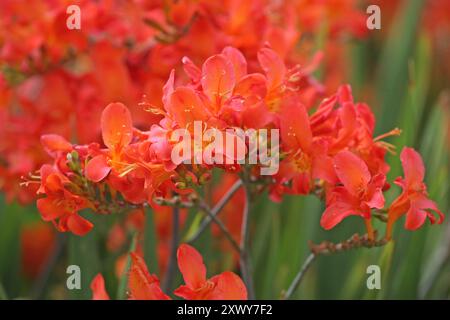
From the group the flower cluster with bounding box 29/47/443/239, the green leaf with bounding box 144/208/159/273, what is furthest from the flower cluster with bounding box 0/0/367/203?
the flower cluster with bounding box 29/47/443/239

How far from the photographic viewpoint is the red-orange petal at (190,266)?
2.45ft

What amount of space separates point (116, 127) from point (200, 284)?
0.49 ft

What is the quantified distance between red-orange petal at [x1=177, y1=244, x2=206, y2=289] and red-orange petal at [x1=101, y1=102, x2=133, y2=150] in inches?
4.0

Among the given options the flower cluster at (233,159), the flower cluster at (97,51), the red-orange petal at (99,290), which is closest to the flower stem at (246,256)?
the flower cluster at (233,159)

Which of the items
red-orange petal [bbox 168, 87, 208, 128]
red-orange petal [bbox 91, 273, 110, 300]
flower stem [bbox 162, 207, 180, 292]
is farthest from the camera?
flower stem [bbox 162, 207, 180, 292]

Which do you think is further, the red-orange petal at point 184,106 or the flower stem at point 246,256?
the flower stem at point 246,256

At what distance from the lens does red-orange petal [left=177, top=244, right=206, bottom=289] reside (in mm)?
746

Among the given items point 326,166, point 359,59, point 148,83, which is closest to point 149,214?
point 148,83

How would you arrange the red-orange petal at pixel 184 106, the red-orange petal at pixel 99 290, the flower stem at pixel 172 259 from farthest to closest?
the flower stem at pixel 172 259 < the red-orange petal at pixel 99 290 < the red-orange petal at pixel 184 106

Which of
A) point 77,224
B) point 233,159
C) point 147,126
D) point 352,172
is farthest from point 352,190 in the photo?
point 147,126

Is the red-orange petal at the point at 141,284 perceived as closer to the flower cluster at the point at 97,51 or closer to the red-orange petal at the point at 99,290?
the red-orange petal at the point at 99,290

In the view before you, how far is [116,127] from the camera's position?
758 millimetres

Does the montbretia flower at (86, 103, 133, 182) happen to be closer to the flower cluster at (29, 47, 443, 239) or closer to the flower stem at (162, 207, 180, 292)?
the flower cluster at (29, 47, 443, 239)
